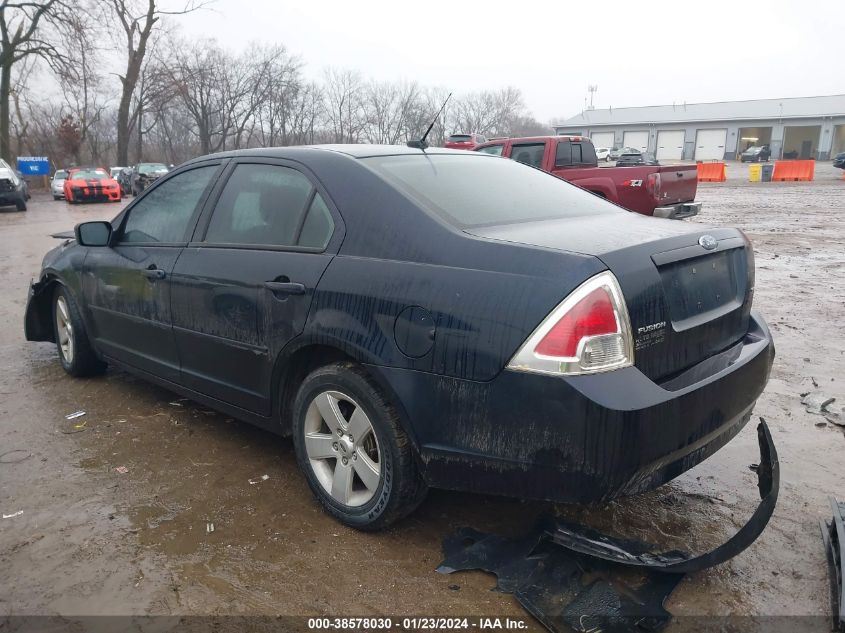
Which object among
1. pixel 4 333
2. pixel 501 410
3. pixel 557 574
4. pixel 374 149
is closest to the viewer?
pixel 501 410

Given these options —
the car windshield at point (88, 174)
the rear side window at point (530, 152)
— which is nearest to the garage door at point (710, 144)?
the car windshield at point (88, 174)

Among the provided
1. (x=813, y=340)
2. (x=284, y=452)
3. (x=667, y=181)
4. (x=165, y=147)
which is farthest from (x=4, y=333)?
(x=165, y=147)

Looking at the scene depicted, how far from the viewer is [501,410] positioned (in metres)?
2.29

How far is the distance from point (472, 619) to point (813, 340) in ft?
15.2

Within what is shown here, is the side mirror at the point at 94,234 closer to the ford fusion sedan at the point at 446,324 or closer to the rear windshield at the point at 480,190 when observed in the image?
the ford fusion sedan at the point at 446,324

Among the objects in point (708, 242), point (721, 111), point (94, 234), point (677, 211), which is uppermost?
point (721, 111)

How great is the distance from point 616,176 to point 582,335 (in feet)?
30.0

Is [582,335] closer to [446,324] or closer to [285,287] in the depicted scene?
[446,324]

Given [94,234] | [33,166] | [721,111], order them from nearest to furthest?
1. [94,234]
2. [33,166]
3. [721,111]

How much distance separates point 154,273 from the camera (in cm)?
376

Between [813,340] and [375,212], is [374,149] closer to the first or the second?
[375,212]

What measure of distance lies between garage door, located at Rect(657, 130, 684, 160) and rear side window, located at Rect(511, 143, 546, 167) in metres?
56.9

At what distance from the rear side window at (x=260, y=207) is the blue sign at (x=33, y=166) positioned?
40.4 m

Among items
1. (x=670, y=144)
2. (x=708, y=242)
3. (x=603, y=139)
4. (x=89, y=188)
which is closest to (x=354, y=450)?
(x=708, y=242)
